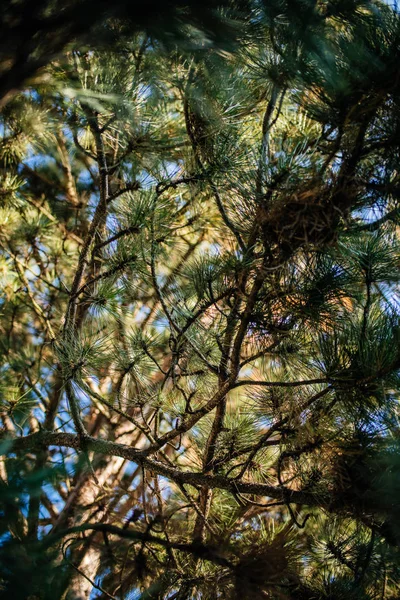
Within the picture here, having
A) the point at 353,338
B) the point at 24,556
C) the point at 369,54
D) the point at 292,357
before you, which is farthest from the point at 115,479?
the point at 369,54

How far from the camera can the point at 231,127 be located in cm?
123

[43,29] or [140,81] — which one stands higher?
[140,81]

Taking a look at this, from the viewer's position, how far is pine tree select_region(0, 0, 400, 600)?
2.81 feet

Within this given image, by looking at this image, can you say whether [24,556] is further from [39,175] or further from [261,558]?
[39,175]

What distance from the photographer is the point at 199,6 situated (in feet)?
2.49

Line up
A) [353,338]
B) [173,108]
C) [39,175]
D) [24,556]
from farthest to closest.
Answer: [39,175] < [173,108] < [353,338] < [24,556]

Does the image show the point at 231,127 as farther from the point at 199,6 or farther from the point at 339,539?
the point at 339,539

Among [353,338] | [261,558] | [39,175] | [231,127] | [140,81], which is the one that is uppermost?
[39,175]

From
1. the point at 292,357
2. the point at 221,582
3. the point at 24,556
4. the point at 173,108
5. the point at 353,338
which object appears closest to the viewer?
the point at 24,556

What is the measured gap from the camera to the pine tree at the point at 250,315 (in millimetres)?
856

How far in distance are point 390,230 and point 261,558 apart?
1.96 feet

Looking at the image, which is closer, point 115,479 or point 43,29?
point 43,29

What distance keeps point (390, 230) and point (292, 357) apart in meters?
0.30

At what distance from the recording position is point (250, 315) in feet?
3.50
